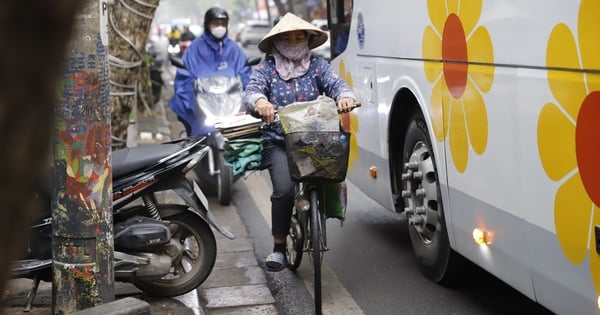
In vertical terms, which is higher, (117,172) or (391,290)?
(117,172)

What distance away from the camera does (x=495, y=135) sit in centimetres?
447

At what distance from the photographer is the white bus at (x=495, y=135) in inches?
145

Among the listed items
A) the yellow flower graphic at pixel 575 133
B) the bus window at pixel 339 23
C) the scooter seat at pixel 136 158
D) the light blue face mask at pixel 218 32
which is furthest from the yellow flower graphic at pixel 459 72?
the light blue face mask at pixel 218 32

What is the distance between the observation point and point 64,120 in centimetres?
468

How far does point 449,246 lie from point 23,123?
4.51m

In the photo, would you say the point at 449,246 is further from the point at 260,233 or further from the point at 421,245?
the point at 260,233

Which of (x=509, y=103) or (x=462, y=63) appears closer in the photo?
(x=509, y=103)

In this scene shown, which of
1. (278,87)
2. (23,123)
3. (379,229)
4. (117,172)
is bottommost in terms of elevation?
(379,229)

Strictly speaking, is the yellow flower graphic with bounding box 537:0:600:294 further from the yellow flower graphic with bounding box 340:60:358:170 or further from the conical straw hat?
the yellow flower graphic with bounding box 340:60:358:170

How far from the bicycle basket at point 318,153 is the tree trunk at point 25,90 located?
382 centimetres

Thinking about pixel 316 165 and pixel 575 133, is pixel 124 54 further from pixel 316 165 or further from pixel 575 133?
pixel 575 133

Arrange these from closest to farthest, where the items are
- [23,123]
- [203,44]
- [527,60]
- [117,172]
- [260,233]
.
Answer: [23,123]
[527,60]
[117,172]
[260,233]
[203,44]

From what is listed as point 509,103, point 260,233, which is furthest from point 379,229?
point 509,103

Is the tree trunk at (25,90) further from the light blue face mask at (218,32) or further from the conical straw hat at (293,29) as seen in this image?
the light blue face mask at (218,32)
